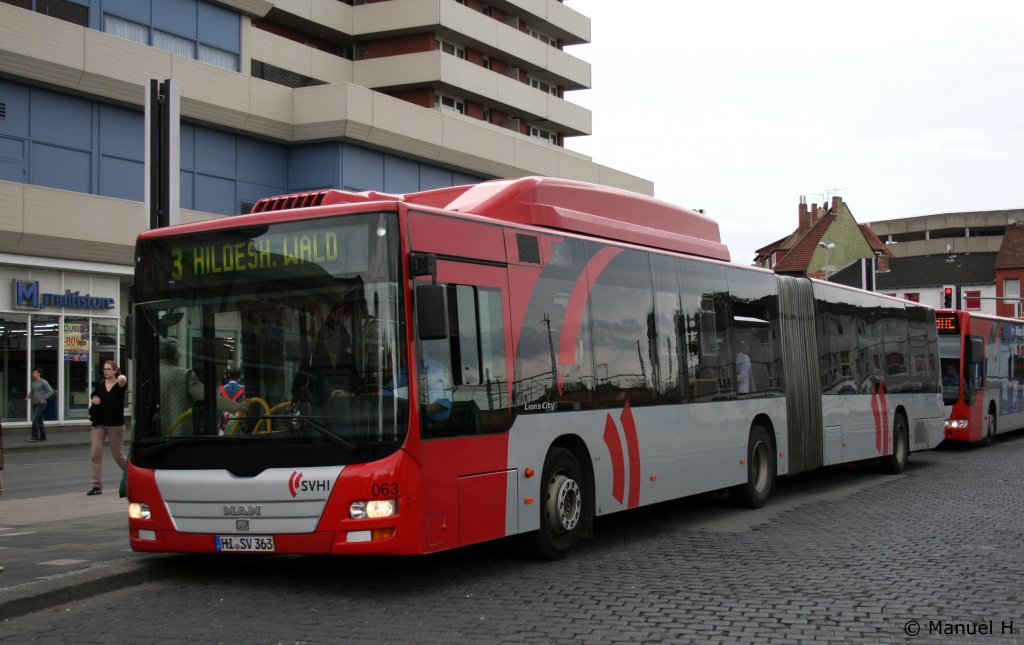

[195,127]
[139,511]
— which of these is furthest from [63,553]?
[195,127]

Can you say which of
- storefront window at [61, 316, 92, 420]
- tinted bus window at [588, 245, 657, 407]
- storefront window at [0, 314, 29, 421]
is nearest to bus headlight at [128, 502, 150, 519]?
tinted bus window at [588, 245, 657, 407]

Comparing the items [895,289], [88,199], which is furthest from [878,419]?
[895,289]

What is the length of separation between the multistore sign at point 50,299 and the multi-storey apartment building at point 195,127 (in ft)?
0.15

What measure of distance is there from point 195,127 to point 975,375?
2426cm

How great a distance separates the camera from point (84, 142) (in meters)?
33.1

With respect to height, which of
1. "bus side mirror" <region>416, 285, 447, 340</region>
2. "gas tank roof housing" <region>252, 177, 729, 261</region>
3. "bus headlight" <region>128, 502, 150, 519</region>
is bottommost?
"bus headlight" <region>128, 502, 150, 519</region>

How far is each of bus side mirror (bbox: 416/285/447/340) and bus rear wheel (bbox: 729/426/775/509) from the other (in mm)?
6964

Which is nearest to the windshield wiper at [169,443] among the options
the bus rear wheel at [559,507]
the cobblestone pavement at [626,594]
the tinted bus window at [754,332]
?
the cobblestone pavement at [626,594]

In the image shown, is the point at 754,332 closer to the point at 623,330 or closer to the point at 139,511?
the point at 623,330

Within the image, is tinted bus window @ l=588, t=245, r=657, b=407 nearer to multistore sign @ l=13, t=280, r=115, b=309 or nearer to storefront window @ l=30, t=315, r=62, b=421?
multistore sign @ l=13, t=280, r=115, b=309

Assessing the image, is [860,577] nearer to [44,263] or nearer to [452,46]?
[44,263]

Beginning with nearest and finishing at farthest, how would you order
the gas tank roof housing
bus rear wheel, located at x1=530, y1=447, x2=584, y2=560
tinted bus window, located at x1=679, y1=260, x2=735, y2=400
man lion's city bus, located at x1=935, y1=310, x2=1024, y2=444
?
the gas tank roof housing
bus rear wheel, located at x1=530, y1=447, x2=584, y2=560
tinted bus window, located at x1=679, y1=260, x2=735, y2=400
man lion's city bus, located at x1=935, y1=310, x2=1024, y2=444

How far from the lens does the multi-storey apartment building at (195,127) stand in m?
31.6

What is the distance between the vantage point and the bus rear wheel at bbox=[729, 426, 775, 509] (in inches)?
555
